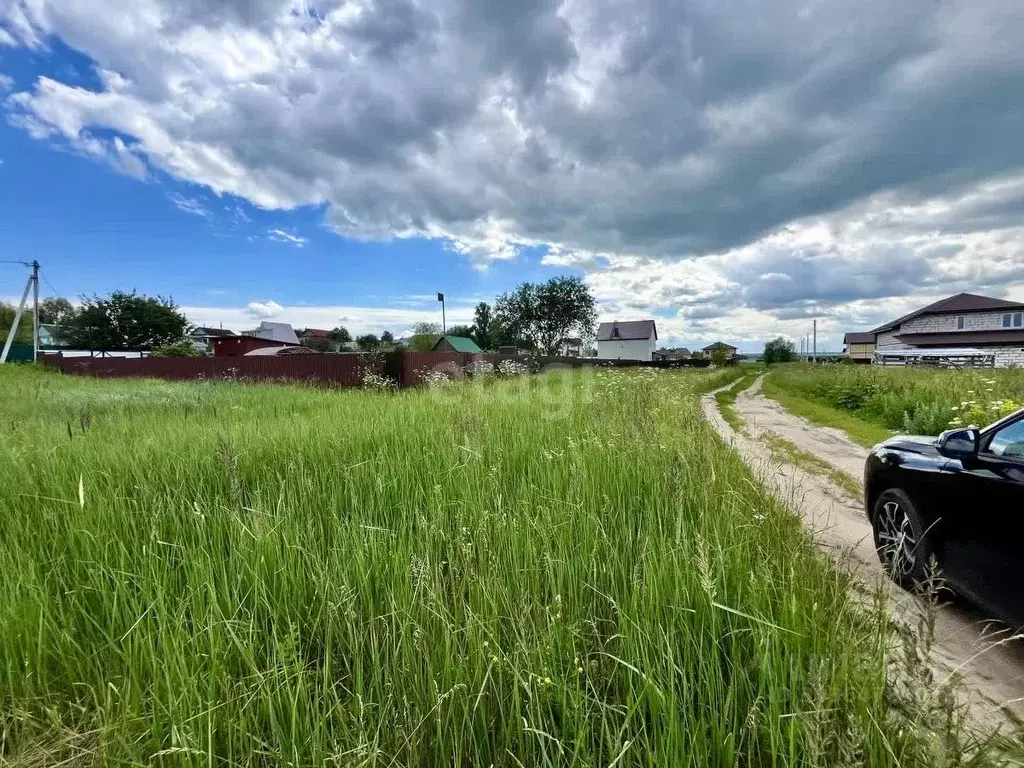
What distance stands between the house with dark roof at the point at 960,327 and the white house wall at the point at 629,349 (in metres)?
31.7

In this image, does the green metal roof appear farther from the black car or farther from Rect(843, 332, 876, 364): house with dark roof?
Rect(843, 332, 876, 364): house with dark roof

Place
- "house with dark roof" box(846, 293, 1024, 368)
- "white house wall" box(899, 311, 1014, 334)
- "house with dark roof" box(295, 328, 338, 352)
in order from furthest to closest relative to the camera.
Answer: "house with dark roof" box(295, 328, 338, 352) → "white house wall" box(899, 311, 1014, 334) → "house with dark roof" box(846, 293, 1024, 368)

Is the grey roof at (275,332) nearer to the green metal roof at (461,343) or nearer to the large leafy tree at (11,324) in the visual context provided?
the large leafy tree at (11,324)

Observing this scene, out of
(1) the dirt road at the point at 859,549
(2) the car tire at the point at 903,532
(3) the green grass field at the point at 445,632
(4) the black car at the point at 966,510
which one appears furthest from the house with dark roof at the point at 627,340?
(3) the green grass field at the point at 445,632

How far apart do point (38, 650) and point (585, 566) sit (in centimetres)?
219

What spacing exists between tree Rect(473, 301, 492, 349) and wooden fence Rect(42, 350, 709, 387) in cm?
5833

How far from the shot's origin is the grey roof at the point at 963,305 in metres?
47.0

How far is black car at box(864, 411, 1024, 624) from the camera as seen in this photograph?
2.32 m

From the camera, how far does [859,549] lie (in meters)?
3.89

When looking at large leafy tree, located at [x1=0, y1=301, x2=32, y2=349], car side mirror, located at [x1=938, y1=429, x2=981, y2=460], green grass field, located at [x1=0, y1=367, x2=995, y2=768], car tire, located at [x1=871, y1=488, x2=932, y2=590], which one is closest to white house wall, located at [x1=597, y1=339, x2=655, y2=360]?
car tire, located at [x1=871, y1=488, x2=932, y2=590]

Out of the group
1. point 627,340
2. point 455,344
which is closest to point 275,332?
point 455,344

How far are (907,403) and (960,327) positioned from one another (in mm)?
58587

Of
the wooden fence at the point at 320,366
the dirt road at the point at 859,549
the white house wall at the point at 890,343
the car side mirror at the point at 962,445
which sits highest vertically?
the white house wall at the point at 890,343

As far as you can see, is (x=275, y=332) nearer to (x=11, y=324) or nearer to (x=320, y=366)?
(x=11, y=324)
